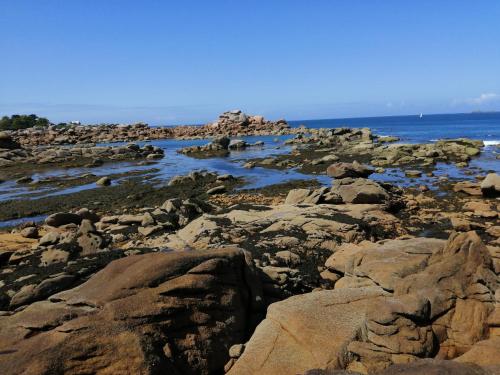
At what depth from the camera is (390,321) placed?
7.31 m

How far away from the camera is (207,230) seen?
15.8m

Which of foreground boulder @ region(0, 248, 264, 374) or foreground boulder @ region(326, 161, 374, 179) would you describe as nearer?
foreground boulder @ region(0, 248, 264, 374)

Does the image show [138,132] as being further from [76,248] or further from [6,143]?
[76,248]

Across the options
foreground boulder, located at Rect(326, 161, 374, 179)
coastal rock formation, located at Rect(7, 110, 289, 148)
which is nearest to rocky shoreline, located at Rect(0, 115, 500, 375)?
foreground boulder, located at Rect(326, 161, 374, 179)

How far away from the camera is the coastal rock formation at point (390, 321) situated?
23.7 ft

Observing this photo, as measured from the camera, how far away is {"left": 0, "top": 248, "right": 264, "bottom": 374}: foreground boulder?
675 centimetres

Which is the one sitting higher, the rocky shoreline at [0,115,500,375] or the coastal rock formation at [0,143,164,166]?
the rocky shoreline at [0,115,500,375]

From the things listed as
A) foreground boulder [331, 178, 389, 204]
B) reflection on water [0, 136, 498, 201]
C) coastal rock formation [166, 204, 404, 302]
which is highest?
foreground boulder [331, 178, 389, 204]

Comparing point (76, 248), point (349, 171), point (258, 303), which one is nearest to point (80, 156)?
point (349, 171)

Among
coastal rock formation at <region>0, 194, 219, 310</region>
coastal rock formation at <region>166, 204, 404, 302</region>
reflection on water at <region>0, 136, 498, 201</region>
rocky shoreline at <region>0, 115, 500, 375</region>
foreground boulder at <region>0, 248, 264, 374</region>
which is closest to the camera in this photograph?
foreground boulder at <region>0, 248, 264, 374</region>

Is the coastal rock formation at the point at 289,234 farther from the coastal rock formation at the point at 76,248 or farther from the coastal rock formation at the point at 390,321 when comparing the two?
the coastal rock formation at the point at 390,321

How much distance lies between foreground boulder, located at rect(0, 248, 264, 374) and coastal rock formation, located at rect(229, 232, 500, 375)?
0.91 metres

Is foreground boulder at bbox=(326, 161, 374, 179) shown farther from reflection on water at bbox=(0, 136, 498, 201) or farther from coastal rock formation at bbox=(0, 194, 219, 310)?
coastal rock formation at bbox=(0, 194, 219, 310)

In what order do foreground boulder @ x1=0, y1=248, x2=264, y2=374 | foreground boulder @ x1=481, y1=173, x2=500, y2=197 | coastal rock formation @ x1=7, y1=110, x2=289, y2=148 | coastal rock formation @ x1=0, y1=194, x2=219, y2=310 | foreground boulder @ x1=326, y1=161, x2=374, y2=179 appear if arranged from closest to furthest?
foreground boulder @ x1=0, y1=248, x2=264, y2=374, coastal rock formation @ x1=0, y1=194, x2=219, y2=310, foreground boulder @ x1=481, y1=173, x2=500, y2=197, foreground boulder @ x1=326, y1=161, x2=374, y2=179, coastal rock formation @ x1=7, y1=110, x2=289, y2=148
